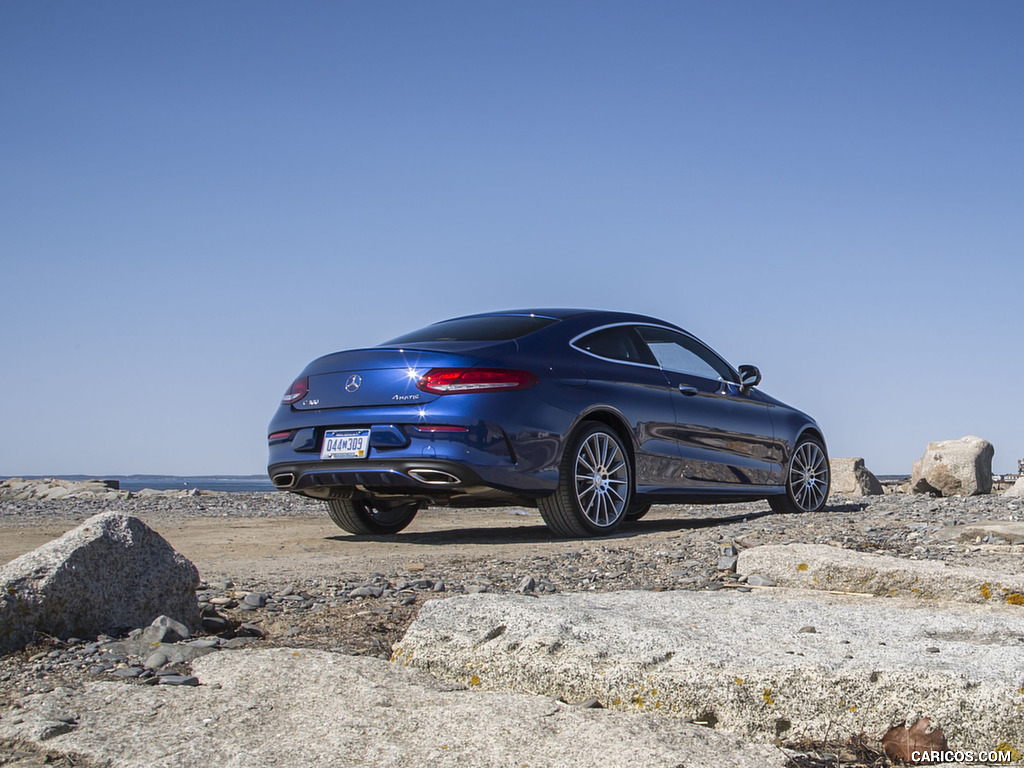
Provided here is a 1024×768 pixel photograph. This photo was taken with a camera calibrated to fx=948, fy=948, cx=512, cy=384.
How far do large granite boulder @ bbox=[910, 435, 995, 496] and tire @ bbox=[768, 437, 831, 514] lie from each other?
6.42 m

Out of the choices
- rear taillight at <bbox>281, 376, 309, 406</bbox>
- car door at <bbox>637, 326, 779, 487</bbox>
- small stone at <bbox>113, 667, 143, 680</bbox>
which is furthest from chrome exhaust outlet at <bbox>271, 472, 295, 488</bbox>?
small stone at <bbox>113, 667, 143, 680</bbox>

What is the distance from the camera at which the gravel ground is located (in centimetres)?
280

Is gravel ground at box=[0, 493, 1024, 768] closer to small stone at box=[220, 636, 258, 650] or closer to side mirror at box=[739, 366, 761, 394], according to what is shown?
small stone at box=[220, 636, 258, 650]

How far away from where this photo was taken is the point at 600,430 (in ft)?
20.2

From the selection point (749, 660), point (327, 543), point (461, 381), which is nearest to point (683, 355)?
point (461, 381)

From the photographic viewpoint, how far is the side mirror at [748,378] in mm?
7677

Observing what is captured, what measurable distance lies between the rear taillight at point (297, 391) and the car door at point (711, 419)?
2463mm

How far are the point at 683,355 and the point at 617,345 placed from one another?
2.99ft

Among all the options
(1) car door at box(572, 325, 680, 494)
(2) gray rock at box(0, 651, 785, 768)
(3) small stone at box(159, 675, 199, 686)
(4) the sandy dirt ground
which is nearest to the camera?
(2) gray rock at box(0, 651, 785, 768)

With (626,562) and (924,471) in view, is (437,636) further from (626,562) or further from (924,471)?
(924,471)

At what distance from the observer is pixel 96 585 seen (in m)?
3.13

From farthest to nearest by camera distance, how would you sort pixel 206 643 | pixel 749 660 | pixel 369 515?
pixel 369 515 → pixel 206 643 → pixel 749 660

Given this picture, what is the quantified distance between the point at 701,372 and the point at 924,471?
342 inches

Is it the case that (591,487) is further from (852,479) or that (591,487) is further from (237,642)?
(852,479)
